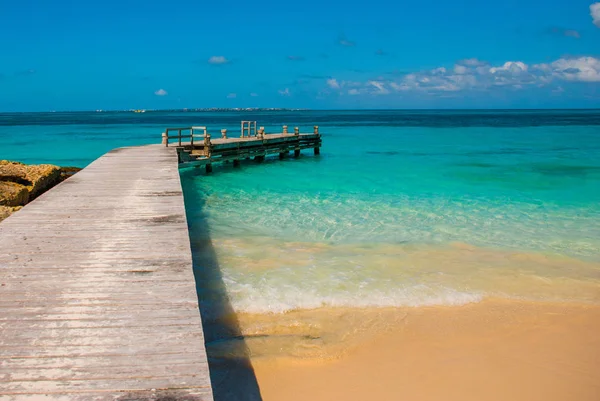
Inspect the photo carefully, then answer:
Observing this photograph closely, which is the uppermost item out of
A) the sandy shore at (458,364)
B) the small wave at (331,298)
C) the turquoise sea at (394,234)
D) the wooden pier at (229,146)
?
the wooden pier at (229,146)

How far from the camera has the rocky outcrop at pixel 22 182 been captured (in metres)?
10.4

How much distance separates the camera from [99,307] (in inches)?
167

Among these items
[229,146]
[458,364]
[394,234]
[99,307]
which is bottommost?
[458,364]

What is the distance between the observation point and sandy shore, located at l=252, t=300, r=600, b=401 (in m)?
4.88

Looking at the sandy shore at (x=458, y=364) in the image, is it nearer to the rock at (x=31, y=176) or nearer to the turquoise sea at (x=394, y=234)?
the turquoise sea at (x=394, y=234)

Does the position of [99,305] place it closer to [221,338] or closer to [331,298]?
[221,338]

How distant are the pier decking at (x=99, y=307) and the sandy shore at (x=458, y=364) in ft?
4.71

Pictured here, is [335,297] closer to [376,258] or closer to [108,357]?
[376,258]

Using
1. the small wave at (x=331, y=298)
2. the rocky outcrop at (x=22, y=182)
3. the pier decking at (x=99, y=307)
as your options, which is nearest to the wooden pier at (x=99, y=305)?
the pier decking at (x=99, y=307)

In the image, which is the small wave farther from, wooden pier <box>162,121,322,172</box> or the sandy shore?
wooden pier <box>162,121,322,172</box>

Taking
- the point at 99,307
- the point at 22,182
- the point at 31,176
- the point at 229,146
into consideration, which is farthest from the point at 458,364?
the point at 229,146

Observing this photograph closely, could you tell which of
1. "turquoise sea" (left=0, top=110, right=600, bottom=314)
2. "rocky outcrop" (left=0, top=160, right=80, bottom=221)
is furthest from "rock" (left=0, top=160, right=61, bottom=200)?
"turquoise sea" (left=0, top=110, right=600, bottom=314)

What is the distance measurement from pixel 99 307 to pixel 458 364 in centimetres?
363

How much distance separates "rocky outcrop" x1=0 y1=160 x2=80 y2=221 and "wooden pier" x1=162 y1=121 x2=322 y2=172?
446cm
